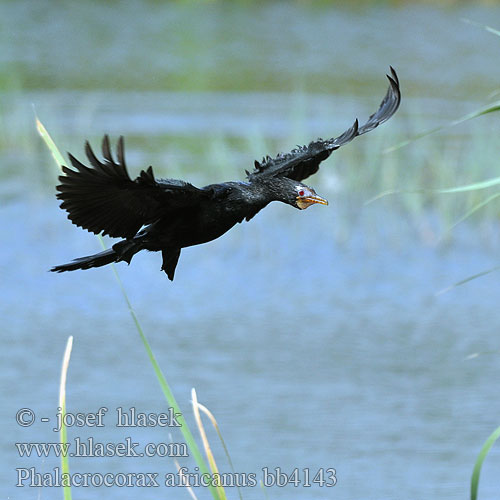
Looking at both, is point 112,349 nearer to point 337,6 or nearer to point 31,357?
point 31,357

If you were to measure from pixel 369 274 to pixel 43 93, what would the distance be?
5.93 metres

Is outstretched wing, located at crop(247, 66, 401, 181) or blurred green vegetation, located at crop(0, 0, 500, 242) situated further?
blurred green vegetation, located at crop(0, 0, 500, 242)

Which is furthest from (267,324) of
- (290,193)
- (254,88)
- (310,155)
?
(254,88)

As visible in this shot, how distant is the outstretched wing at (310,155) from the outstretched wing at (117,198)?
0.89 feet

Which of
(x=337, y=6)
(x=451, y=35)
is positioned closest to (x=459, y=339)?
Answer: (x=451, y=35)

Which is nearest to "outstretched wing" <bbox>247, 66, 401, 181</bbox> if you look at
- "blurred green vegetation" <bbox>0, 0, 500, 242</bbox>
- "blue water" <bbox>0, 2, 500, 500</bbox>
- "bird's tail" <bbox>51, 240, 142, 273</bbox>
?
"bird's tail" <bbox>51, 240, 142, 273</bbox>

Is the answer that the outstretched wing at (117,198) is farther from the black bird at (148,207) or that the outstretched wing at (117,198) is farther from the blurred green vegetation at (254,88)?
the blurred green vegetation at (254,88)

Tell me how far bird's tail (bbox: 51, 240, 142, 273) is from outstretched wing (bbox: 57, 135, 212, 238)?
24 millimetres

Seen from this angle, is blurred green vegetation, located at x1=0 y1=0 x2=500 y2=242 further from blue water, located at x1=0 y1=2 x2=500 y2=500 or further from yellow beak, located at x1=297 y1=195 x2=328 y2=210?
yellow beak, located at x1=297 y1=195 x2=328 y2=210

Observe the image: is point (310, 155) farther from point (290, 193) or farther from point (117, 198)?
point (117, 198)

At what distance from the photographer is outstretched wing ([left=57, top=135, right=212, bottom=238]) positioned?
7.32 ft

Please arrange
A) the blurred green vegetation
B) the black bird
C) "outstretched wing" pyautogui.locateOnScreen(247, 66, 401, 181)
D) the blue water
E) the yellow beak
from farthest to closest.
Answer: the blurred green vegetation, the blue water, "outstretched wing" pyautogui.locateOnScreen(247, 66, 401, 181), the yellow beak, the black bird

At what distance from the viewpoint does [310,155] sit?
2.68 m

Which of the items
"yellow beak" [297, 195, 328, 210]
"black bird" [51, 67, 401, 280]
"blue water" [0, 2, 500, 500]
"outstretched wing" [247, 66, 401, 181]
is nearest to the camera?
"black bird" [51, 67, 401, 280]
